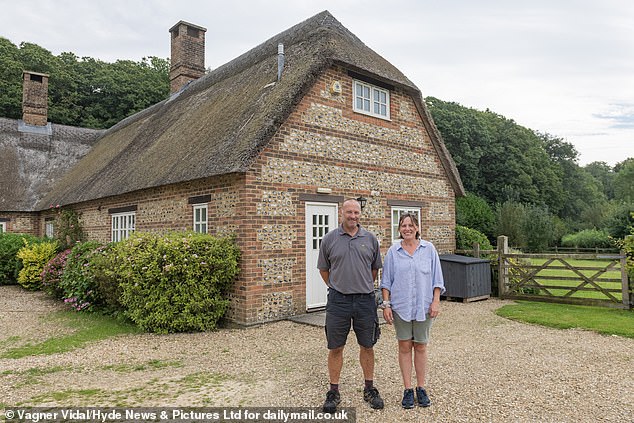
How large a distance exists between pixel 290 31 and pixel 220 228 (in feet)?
22.0

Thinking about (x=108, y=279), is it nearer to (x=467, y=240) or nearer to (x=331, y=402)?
(x=331, y=402)

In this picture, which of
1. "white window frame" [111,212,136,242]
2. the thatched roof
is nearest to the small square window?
"white window frame" [111,212,136,242]

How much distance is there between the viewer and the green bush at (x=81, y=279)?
966 cm

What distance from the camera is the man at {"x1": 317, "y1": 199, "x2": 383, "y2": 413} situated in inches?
170

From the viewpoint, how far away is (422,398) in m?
4.32

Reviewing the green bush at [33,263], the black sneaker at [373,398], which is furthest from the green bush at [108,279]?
the black sneaker at [373,398]

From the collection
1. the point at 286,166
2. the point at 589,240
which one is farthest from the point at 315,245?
the point at 589,240

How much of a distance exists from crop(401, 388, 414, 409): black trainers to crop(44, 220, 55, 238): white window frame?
16.7 m

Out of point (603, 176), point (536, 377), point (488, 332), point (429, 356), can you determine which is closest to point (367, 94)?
point (488, 332)

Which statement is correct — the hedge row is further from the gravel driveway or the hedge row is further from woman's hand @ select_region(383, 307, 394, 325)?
woman's hand @ select_region(383, 307, 394, 325)

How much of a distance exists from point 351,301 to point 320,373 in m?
1.53

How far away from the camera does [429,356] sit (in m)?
6.17

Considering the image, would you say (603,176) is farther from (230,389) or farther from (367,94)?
(230,389)

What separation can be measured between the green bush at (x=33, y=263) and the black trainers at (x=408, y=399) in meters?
13.3
